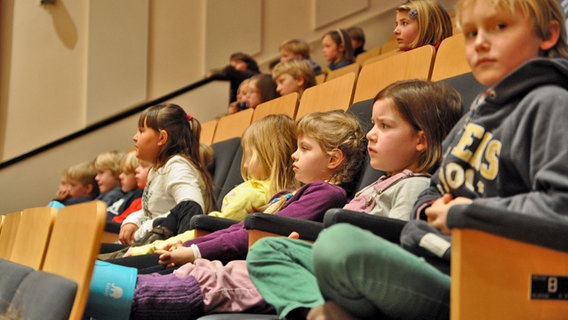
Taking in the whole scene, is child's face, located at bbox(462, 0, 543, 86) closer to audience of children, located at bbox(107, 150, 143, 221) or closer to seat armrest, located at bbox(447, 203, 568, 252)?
seat armrest, located at bbox(447, 203, 568, 252)

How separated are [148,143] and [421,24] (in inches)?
22.7

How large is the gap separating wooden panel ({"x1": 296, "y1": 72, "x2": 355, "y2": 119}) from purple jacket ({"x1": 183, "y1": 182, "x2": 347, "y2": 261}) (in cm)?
37

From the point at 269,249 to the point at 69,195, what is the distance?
1.80m

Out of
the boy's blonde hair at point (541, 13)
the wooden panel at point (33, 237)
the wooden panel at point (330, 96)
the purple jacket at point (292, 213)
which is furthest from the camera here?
the wooden panel at point (330, 96)

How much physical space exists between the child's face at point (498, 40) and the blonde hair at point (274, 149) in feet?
2.01

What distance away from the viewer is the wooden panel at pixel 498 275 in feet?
1.69

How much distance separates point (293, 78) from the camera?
2.00 meters

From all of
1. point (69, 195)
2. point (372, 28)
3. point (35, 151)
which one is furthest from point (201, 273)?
point (372, 28)

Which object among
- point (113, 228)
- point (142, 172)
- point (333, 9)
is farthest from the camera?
point (333, 9)

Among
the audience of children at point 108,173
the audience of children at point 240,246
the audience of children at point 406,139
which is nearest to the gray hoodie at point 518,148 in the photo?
the audience of children at point 406,139

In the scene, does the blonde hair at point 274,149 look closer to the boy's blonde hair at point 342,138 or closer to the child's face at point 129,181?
the boy's blonde hair at point 342,138

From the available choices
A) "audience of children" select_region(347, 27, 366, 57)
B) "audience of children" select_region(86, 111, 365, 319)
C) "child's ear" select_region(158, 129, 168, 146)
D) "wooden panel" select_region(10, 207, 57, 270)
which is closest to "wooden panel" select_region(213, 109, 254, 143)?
"child's ear" select_region(158, 129, 168, 146)

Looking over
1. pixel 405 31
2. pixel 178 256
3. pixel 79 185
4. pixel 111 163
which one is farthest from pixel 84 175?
pixel 178 256

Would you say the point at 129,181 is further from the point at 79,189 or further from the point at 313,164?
the point at 313,164
